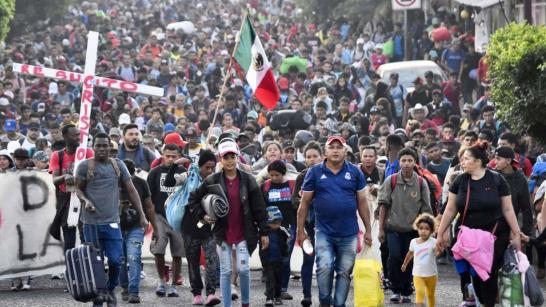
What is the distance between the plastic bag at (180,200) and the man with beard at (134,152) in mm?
2581

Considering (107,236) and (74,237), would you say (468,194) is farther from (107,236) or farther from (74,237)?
(74,237)

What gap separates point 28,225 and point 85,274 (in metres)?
3.35

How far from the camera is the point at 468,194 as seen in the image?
12.7m

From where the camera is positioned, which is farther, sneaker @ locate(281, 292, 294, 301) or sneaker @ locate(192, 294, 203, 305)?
sneaker @ locate(281, 292, 294, 301)

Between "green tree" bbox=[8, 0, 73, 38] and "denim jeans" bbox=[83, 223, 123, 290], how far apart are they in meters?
27.2

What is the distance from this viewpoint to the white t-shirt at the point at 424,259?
537 inches

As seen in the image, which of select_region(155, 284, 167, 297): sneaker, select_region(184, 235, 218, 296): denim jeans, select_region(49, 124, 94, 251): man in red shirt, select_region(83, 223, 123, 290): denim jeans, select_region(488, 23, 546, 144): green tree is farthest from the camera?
select_region(488, 23, 546, 144): green tree

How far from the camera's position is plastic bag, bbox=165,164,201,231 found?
1441 cm

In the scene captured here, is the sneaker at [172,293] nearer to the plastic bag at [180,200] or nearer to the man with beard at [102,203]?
the plastic bag at [180,200]

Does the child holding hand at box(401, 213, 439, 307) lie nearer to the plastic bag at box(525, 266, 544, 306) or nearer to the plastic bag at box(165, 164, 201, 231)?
the plastic bag at box(525, 266, 544, 306)

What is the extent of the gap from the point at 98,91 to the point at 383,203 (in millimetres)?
15010

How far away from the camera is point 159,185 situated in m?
15.3

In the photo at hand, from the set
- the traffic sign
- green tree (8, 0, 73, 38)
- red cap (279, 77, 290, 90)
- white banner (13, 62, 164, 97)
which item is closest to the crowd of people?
white banner (13, 62, 164, 97)

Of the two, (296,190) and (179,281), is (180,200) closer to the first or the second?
(296,190)
